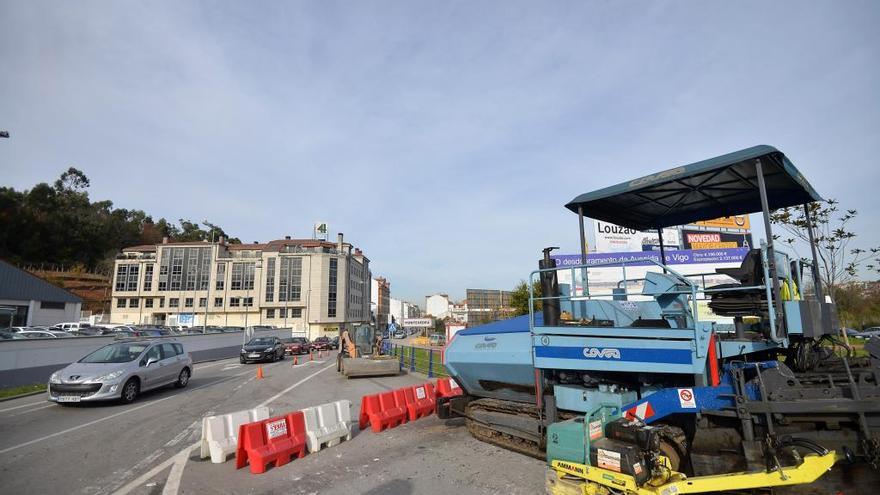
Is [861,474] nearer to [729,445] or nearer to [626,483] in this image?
[729,445]

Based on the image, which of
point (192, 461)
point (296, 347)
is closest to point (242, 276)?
point (296, 347)

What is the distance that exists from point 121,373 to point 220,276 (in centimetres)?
6752

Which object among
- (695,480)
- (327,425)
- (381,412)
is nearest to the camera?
(695,480)

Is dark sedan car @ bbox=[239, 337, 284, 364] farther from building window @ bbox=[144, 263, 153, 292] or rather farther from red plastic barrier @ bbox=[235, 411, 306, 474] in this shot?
building window @ bbox=[144, 263, 153, 292]

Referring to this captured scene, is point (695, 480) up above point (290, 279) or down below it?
below

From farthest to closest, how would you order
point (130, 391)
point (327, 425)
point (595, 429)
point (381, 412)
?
point (130, 391) < point (381, 412) < point (327, 425) < point (595, 429)

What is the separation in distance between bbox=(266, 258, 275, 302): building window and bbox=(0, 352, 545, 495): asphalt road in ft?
205

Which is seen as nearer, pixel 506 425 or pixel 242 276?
pixel 506 425

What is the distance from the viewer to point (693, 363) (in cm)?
475

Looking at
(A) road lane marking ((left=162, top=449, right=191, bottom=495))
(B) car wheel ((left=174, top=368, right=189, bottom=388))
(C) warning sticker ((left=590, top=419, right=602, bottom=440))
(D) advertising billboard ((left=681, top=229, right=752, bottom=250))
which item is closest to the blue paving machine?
(C) warning sticker ((left=590, top=419, right=602, bottom=440))

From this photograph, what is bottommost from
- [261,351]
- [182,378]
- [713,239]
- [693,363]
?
[182,378]

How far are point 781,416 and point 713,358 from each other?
2.42 ft

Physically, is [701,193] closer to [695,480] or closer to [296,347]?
[695,480]

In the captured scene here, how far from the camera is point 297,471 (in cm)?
605
